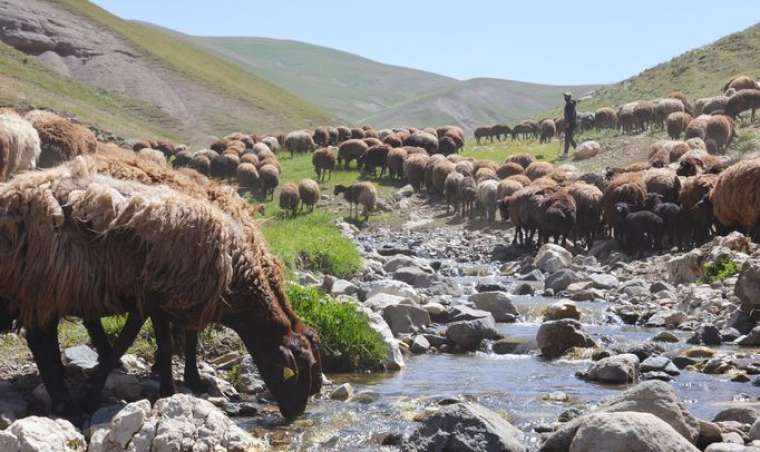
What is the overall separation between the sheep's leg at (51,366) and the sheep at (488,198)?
2772cm

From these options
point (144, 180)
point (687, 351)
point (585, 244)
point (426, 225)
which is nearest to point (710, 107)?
point (426, 225)

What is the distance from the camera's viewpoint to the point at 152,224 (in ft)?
25.9

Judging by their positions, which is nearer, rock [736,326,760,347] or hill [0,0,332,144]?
rock [736,326,760,347]

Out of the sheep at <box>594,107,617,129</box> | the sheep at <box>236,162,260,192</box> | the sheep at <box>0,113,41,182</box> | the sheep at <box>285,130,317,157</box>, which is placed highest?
the sheep at <box>594,107,617,129</box>

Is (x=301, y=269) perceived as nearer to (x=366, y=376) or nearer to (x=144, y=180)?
(x=366, y=376)

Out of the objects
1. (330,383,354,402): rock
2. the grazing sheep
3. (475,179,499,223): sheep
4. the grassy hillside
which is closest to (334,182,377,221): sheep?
the grazing sheep

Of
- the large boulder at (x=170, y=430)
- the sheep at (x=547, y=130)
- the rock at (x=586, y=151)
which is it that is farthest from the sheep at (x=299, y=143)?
the large boulder at (x=170, y=430)

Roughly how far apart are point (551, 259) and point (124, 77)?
7913cm

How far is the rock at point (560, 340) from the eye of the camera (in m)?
12.8

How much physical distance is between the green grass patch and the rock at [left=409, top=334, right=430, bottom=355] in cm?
148

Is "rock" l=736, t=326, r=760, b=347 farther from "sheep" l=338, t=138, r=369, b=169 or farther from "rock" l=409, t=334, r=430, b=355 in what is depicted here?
"sheep" l=338, t=138, r=369, b=169

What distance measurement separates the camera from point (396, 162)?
44.2m

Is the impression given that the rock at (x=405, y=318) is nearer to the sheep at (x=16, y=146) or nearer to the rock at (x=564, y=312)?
the rock at (x=564, y=312)

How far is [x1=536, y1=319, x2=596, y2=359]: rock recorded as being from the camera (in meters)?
12.8
